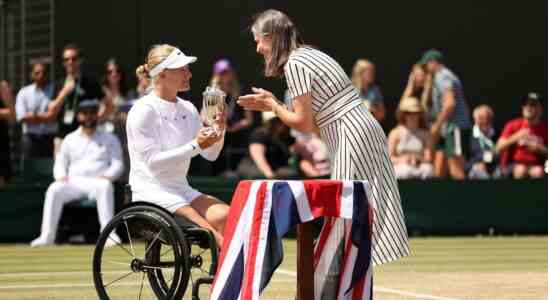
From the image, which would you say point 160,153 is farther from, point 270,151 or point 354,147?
point 270,151

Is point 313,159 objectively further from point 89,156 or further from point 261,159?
point 89,156

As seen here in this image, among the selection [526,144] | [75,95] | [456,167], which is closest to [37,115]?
[75,95]

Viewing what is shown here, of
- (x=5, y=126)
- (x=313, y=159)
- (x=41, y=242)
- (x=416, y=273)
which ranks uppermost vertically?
(x=5, y=126)

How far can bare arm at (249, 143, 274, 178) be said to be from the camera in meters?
15.6

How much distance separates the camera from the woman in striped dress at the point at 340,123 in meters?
7.15

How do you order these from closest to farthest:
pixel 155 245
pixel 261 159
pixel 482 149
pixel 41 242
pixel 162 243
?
pixel 162 243 → pixel 155 245 → pixel 41 242 → pixel 261 159 → pixel 482 149

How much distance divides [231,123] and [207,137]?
30.9 ft

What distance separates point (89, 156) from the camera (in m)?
15.2

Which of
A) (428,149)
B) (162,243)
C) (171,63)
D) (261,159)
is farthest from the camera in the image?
(428,149)

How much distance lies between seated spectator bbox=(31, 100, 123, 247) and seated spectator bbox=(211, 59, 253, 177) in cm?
157

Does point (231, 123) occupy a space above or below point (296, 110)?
below

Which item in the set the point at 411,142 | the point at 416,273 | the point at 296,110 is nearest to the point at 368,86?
the point at 411,142

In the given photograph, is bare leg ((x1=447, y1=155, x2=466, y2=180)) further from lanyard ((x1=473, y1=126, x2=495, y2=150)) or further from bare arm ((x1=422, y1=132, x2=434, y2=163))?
lanyard ((x1=473, y1=126, x2=495, y2=150))

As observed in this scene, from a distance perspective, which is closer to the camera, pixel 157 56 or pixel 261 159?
pixel 157 56
